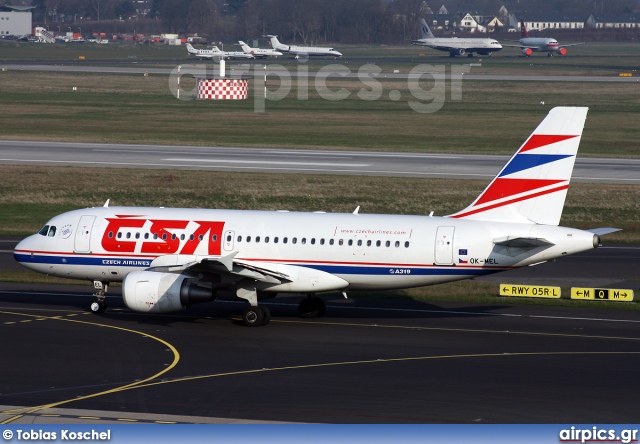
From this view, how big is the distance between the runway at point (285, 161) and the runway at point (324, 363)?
34.1 m

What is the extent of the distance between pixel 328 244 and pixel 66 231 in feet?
34.4

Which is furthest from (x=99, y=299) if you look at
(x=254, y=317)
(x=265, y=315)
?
(x=265, y=315)

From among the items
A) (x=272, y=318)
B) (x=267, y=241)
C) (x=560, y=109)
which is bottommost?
(x=272, y=318)

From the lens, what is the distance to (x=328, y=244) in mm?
38000

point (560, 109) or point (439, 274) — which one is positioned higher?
point (560, 109)

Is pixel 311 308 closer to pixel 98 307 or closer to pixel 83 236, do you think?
pixel 98 307

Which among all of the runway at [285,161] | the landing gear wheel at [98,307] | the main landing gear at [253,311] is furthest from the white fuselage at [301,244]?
the runway at [285,161]

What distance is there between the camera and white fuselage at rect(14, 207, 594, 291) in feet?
120

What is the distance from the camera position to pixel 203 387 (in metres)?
28.8

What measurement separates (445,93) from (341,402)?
124268mm

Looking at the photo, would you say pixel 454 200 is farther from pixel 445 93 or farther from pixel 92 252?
pixel 445 93

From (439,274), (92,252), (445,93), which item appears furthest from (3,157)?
(445,93)

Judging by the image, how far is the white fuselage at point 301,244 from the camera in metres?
36.7

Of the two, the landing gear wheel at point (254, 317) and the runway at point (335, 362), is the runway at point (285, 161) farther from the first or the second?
the landing gear wheel at point (254, 317)
